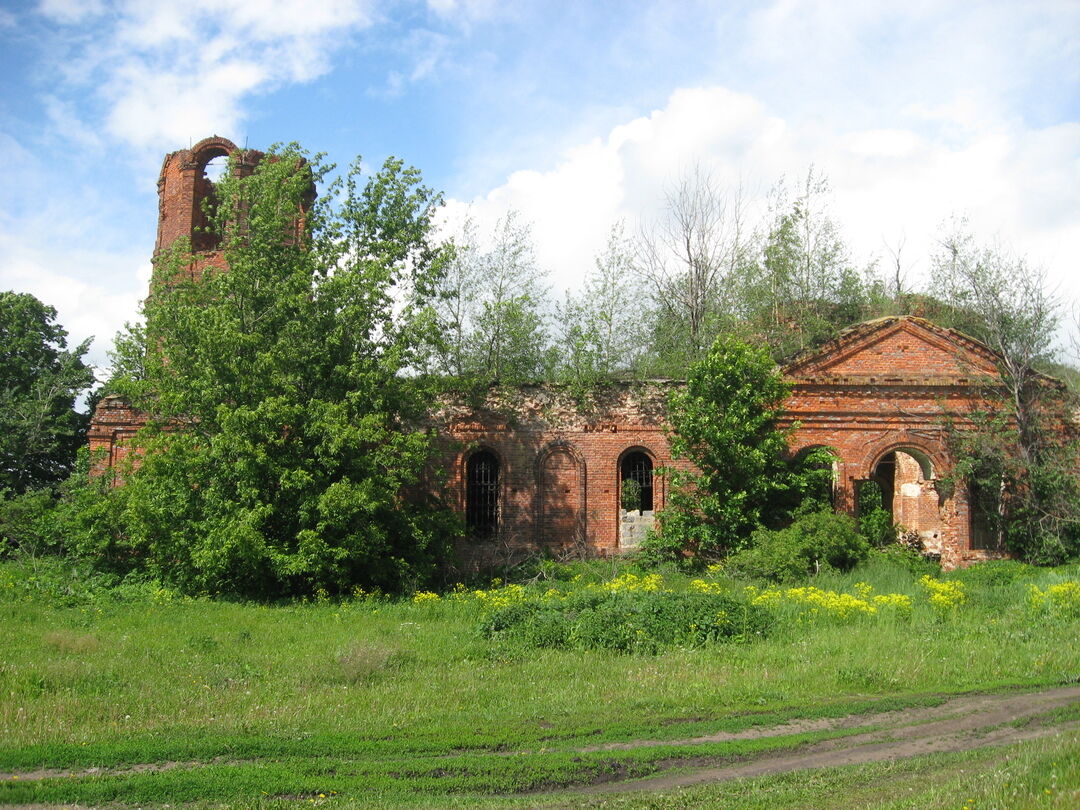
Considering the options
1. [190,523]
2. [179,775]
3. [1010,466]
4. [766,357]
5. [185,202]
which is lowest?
[179,775]

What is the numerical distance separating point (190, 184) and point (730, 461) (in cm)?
1691

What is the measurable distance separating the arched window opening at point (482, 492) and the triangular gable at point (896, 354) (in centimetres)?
744

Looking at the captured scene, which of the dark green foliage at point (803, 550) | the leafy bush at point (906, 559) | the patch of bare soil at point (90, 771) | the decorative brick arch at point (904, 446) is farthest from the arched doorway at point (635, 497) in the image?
the patch of bare soil at point (90, 771)

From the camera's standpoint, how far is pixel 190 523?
1670 cm

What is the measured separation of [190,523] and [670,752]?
1191 centimetres

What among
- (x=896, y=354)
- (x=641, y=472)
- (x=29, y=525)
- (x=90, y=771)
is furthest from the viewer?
(x=641, y=472)

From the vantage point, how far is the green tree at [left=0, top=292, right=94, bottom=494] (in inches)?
924

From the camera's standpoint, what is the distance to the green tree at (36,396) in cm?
2347

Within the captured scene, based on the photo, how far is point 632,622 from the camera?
12273mm

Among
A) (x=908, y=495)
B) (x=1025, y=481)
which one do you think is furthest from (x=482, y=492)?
(x=1025, y=481)

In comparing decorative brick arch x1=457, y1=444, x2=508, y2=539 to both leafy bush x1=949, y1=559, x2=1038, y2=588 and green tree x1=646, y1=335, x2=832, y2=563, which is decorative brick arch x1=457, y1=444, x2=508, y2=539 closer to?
green tree x1=646, y1=335, x2=832, y2=563

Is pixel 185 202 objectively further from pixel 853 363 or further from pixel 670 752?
pixel 670 752

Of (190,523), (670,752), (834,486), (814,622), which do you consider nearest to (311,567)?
(190,523)

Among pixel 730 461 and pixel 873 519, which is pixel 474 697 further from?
pixel 873 519
